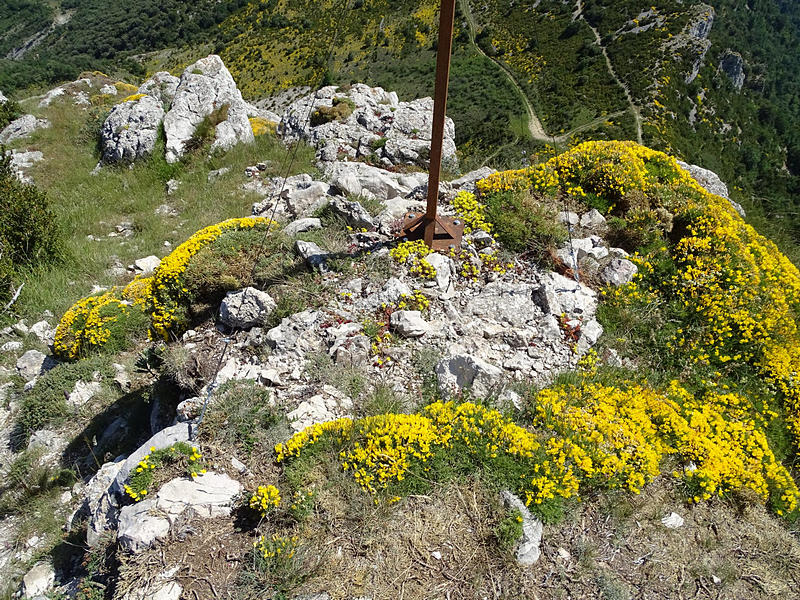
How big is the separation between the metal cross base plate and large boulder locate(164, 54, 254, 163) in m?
9.36

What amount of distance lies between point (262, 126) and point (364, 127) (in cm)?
509

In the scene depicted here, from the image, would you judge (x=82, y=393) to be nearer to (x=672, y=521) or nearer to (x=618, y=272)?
(x=672, y=521)

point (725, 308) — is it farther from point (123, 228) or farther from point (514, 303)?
point (123, 228)

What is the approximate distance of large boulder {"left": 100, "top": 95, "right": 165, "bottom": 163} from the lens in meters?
13.5

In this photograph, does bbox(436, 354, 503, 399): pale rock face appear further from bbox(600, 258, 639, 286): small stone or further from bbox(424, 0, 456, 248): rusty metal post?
bbox(600, 258, 639, 286): small stone

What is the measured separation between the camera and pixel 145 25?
97.3 meters

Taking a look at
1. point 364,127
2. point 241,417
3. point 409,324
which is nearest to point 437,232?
point 409,324

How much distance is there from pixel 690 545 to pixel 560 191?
604cm

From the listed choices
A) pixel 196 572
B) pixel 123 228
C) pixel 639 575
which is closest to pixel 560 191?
pixel 639 575

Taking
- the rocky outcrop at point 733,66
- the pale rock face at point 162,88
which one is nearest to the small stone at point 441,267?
the pale rock face at point 162,88

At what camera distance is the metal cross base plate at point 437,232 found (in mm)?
6875

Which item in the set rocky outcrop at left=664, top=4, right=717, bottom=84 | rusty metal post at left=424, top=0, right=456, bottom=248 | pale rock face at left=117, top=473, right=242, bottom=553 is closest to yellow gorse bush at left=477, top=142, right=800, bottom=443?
rusty metal post at left=424, top=0, right=456, bottom=248

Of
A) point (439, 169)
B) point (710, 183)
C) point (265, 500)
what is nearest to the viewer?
point (265, 500)

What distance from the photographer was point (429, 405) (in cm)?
495
